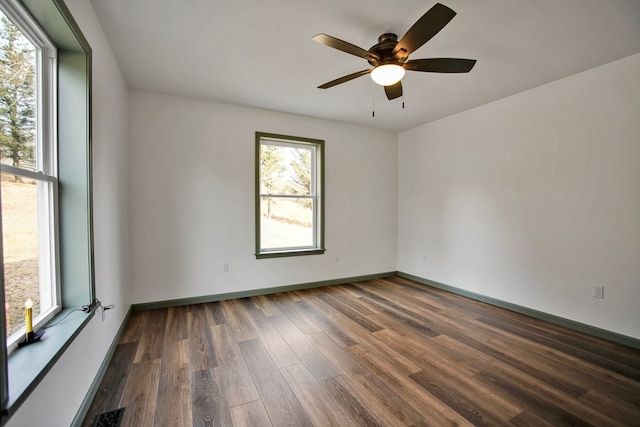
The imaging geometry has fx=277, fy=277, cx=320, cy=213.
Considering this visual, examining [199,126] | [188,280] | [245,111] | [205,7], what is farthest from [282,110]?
[188,280]

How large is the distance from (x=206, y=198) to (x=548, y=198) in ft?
13.2

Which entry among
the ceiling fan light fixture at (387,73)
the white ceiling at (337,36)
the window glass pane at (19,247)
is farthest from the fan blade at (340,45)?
the window glass pane at (19,247)

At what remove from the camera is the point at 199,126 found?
140 inches

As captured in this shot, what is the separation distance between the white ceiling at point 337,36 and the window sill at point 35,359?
6.80 ft

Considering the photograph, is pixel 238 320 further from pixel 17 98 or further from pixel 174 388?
pixel 17 98

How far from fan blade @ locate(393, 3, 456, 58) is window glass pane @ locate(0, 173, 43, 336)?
2.24 m

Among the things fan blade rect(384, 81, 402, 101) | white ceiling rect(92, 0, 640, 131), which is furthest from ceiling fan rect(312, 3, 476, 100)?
fan blade rect(384, 81, 402, 101)

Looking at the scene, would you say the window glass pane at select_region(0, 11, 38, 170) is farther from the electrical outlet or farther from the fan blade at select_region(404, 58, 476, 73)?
the electrical outlet

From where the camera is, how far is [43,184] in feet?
5.04

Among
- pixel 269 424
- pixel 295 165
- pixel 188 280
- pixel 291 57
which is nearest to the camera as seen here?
pixel 269 424

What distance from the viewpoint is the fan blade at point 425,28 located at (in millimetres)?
1533

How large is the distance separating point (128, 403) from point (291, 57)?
2.91m

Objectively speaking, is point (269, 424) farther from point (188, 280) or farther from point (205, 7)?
point (205, 7)

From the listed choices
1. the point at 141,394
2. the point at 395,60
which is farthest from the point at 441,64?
the point at 141,394
